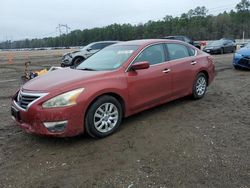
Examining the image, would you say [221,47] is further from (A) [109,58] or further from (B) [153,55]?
(A) [109,58]

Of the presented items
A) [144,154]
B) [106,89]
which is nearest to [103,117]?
[106,89]

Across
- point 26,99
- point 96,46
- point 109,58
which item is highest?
point 96,46

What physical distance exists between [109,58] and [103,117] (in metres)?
1.43

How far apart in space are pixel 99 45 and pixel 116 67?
11643mm

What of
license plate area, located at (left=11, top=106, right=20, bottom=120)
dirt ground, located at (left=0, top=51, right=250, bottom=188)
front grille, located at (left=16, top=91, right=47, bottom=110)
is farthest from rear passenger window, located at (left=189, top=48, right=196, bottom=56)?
license plate area, located at (left=11, top=106, right=20, bottom=120)

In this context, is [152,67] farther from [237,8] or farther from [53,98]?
[237,8]

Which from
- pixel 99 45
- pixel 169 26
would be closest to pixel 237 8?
pixel 169 26

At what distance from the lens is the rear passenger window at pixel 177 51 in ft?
21.5

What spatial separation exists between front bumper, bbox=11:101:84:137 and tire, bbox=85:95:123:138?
0.17 m

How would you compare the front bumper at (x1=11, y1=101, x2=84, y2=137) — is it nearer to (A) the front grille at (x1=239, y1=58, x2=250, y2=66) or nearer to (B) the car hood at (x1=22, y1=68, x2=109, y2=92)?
(B) the car hood at (x1=22, y1=68, x2=109, y2=92)

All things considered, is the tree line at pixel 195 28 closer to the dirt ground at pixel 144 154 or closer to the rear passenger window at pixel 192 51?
the rear passenger window at pixel 192 51

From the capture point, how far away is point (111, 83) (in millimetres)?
5121

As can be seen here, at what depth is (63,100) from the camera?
4.56m

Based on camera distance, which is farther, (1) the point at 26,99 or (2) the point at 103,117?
(2) the point at 103,117
